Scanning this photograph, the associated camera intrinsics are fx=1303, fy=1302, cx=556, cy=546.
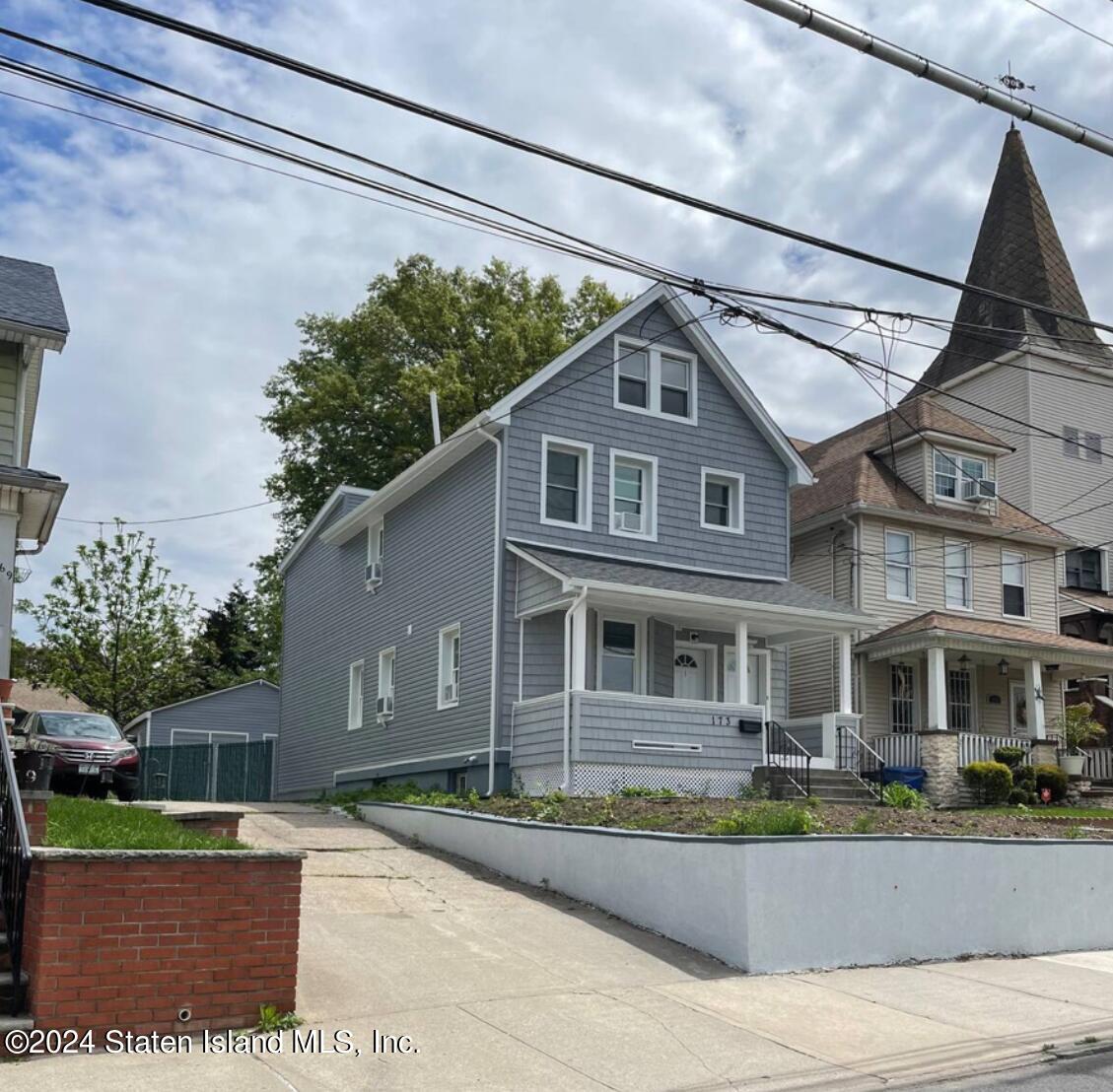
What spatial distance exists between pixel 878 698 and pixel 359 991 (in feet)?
66.4

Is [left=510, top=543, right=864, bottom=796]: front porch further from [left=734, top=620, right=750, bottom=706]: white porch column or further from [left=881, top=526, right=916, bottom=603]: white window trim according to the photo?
[left=881, top=526, right=916, bottom=603]: white window trim

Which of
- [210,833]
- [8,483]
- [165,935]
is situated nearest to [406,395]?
[8,483]

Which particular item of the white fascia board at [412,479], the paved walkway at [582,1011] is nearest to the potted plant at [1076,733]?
the white fascia board at [412,479]

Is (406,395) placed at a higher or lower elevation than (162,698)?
higher

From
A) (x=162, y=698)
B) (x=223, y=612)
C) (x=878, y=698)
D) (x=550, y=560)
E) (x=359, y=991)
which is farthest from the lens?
(x=223, y=612)

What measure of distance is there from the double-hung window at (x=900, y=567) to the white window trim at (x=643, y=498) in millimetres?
7293

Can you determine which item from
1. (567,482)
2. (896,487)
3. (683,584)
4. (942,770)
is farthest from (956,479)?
(567,482)

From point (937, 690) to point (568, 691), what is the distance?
945cm

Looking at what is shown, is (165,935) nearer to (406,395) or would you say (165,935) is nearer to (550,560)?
(550,560)

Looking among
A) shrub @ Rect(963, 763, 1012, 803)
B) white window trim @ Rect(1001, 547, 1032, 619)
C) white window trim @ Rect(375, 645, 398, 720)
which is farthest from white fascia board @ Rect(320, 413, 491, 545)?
white window trim @ Rect(1001, 547, 1032, 619)

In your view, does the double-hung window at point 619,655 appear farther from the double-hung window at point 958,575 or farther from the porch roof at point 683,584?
the double-hung window at point 958,575

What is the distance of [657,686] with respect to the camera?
72.5ft

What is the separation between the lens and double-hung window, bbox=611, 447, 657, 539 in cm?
2262

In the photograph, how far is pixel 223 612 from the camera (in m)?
64.1
